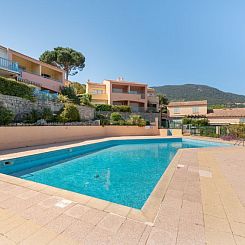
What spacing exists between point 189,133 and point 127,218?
67.4ft

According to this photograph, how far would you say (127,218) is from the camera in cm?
295

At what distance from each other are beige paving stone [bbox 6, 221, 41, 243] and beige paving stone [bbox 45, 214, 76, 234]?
0.18 metres

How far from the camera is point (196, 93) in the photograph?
67750 millimetres

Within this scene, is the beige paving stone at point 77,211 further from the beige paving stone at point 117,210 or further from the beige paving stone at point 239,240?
the beige paving stone at point 239,240

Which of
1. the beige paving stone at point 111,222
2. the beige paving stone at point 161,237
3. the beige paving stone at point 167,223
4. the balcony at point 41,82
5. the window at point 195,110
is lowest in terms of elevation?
the beige paving stone at point 167,223

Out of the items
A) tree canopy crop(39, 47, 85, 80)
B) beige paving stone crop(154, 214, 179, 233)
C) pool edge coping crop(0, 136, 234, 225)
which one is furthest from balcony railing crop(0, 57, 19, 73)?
beige paving stone crop(154, 214, 179, 233)

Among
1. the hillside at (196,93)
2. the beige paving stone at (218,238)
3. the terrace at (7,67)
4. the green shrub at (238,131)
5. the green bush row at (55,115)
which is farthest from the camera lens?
the hillside at (196,93)

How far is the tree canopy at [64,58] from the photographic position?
3052 centimetres

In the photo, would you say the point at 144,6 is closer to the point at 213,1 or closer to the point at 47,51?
the point at 213,1

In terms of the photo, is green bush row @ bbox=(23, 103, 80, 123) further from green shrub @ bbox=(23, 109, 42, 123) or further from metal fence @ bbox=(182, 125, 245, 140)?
metal fence @ bbox=(182, 125, 245, 140)

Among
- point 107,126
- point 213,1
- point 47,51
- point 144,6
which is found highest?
point 47,51

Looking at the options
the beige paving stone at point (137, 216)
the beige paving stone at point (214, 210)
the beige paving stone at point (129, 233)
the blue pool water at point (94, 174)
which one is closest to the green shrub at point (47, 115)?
the blue pool water at point (94, 174)

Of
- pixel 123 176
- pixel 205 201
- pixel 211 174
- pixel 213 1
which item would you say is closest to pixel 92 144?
pixel 123 176

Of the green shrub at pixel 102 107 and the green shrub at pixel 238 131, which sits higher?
the green shrub at pixel 102 107
